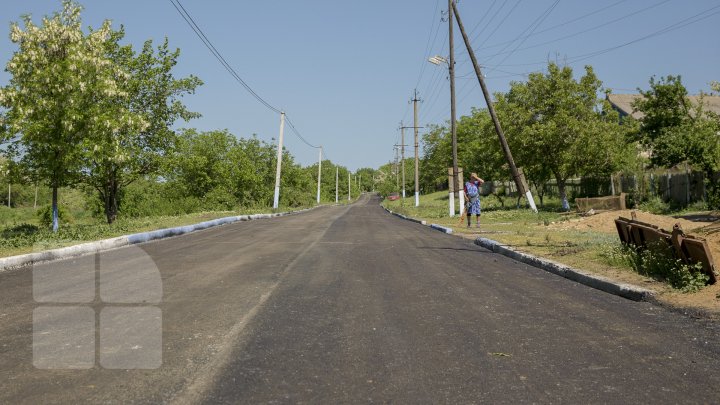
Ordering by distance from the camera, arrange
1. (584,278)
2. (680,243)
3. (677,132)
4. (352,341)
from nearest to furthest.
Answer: (352,341), (680,243), (584,278), (677,132)

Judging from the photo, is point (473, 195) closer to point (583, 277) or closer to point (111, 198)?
point (583, 277)

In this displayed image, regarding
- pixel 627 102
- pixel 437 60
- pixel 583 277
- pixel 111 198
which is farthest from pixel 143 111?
pixel 627 102

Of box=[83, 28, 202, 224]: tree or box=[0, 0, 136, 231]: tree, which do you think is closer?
box=[0, 0, 136, 231]: tree

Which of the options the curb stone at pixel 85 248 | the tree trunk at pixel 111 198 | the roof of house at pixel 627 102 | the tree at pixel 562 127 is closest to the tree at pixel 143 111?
the tree trunk at pixel 111 198

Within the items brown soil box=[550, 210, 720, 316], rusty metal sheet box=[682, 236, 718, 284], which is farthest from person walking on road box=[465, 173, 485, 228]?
rusty metal sheet box=[682, 236, 718, 284]

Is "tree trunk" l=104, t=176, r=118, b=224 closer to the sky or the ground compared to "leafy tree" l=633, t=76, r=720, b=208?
closer to the ground

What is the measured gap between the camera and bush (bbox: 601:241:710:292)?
7.45m

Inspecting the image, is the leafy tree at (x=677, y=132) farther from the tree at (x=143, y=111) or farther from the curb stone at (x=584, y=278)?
the tree at (x=143, y=111)

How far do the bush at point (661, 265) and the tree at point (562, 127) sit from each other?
22995 millimetres

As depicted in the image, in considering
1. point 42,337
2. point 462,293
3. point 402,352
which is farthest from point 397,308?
point 42,337

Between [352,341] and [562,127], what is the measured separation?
30.1 m

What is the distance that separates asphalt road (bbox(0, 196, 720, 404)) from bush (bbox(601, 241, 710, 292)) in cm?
103

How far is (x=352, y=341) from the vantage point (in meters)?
5.16

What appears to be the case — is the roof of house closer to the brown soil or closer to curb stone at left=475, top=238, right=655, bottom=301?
the brown soil
